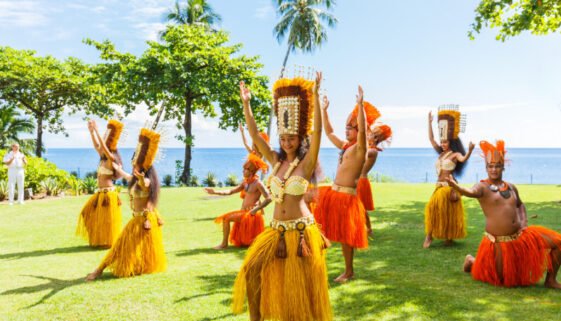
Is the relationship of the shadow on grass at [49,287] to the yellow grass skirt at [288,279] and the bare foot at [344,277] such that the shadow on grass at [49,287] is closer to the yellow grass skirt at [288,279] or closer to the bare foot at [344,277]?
the yellow grass skirt at [288,279]

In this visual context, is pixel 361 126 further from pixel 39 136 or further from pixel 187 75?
pixel 39 136

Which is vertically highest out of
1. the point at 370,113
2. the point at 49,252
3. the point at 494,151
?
the point at 370,113

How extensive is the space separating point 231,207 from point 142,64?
48.0 feet

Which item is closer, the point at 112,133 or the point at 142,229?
the point at 142,229

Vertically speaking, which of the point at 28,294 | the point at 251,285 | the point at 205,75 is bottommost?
the point at 28,294

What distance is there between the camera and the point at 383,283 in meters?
4.57

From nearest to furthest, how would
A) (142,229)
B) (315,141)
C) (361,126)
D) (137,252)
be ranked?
1. (315,141)
2. (361,126)
3. (137,252)
4. (142,229)

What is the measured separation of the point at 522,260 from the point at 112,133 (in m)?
5.58

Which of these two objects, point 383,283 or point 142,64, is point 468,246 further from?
point 142,64

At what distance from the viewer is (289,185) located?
327 centimetres

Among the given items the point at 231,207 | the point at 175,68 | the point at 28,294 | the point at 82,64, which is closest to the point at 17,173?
the point at 231,207

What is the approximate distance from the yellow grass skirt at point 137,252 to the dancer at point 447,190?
369 cm

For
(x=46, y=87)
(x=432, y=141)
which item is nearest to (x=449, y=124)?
(x=432, y=141)

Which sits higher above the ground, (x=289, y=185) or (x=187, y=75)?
(x=187, y=75)
